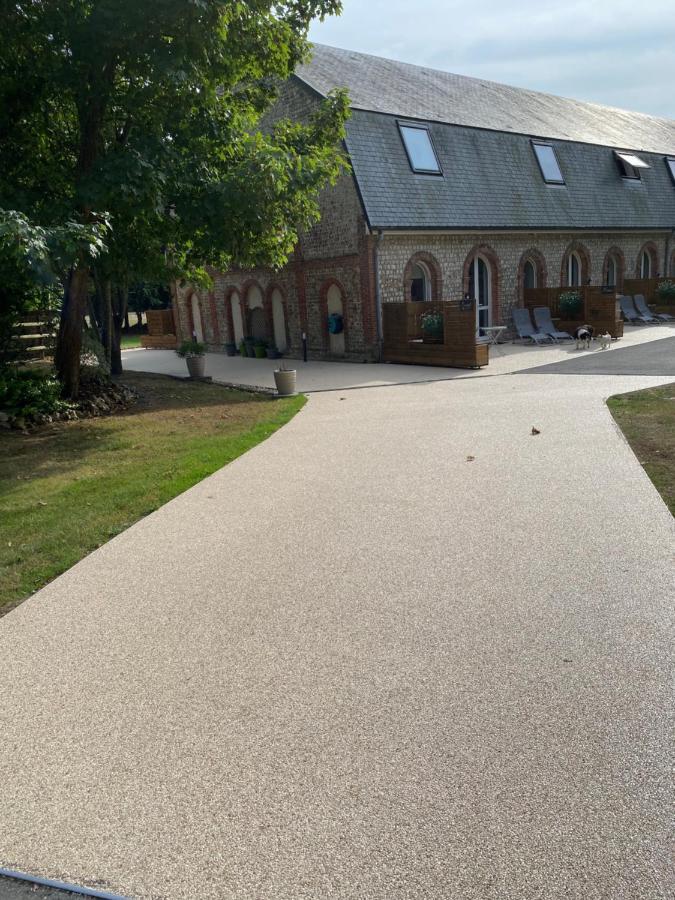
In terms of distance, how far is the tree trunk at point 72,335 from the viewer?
45.6ft

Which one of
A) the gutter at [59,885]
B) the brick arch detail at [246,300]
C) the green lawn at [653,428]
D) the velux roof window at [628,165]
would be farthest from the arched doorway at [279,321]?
the gutter at [59,885]

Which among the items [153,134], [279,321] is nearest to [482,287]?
[279,321]

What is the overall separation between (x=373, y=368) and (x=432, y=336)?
1.86 meters

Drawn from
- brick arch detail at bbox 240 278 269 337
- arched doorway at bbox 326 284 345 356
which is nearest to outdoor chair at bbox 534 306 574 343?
arched doorway at bbox 326 284 345 356

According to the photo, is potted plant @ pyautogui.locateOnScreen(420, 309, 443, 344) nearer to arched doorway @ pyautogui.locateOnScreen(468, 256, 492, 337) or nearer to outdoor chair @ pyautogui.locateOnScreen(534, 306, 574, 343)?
arched doorway @ pyautogui.locateOnScreen(468, 256, 492, 337)

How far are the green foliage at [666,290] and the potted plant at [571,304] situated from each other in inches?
289

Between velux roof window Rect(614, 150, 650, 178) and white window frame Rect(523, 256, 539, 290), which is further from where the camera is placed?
velux roof window Rect(614, 150, 650, 178)

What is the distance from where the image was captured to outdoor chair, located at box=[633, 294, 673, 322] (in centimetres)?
2897

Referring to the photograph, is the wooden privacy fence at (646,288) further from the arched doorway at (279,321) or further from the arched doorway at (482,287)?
the arched doorway at (279,321)

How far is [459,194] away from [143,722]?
2220 centimetres

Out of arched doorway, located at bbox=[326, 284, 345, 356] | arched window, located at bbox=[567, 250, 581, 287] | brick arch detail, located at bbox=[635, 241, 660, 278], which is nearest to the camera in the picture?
arched doorway, located at bbox=[326, 284, 345, 356]

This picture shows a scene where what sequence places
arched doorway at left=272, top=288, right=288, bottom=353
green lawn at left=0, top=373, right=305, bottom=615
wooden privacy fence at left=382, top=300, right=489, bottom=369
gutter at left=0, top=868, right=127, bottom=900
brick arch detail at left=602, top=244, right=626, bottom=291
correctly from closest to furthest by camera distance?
gutter at left=0, top=868, right=127, bottom=900 → green lawn at left=0, top=373, right=305, bottom=615 → wooden privacy fence at left=382, top=300, right=489, bottom=369 → arched doorway at left=272, top=288, right=288, bottom=353 → brick arch detail at left=602, top=244, right=626, bottom=291

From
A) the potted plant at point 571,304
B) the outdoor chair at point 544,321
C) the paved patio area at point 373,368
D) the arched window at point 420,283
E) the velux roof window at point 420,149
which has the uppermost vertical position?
the velux roof window at point 420,149

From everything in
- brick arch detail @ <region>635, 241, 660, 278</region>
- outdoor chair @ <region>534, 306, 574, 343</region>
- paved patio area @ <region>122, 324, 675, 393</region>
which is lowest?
paved patio area @ <region>122, 324, 675, 393</region>
